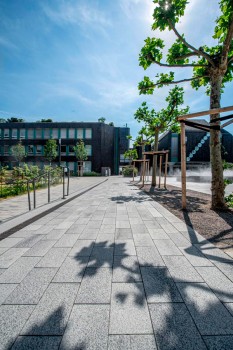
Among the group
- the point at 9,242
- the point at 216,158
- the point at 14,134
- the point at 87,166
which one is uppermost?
the point at 14,134

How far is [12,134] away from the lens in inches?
1645

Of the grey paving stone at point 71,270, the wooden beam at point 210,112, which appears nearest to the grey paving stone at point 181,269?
the grey paving stone at point 71,270

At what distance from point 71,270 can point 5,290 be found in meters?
0.78

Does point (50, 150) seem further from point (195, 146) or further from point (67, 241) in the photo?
point (67, 241)

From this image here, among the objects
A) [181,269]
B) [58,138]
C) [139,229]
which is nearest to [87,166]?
[58,138]

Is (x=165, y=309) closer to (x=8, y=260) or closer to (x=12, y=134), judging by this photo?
(x=8, y=260)

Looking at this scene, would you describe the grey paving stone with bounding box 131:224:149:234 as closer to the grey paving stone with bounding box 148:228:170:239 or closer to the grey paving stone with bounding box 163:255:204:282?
the grey paving stone with bounding box 148:228:170:239

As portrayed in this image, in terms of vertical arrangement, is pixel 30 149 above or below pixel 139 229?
above

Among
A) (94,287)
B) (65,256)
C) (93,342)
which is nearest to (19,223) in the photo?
(65,256)

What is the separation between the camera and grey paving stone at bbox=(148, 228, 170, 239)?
394 centimetres

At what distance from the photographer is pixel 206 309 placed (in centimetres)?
189

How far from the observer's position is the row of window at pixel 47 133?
41031 millimetres

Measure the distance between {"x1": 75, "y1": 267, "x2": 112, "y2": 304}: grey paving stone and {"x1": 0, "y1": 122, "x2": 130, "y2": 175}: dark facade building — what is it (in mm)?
38397

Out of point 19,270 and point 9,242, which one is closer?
point 19,270
